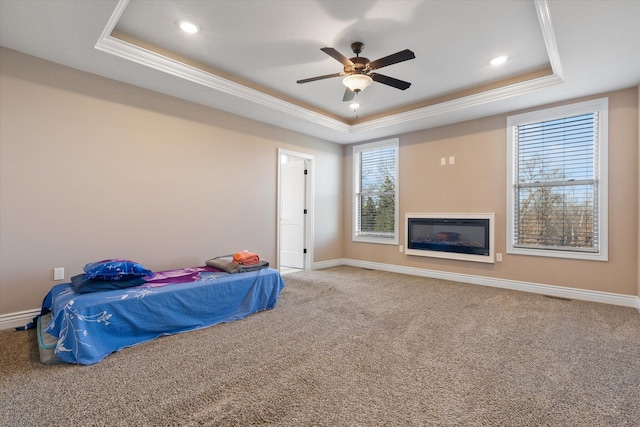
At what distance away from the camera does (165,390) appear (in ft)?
6.07

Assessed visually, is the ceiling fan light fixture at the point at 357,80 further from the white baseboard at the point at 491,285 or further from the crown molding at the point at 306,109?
the white baseboard at the point at 491,285

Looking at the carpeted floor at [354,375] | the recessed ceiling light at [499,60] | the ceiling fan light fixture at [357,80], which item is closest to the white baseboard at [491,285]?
the carpeted floor at [354,375]

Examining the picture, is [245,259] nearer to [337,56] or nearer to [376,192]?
[337,56]

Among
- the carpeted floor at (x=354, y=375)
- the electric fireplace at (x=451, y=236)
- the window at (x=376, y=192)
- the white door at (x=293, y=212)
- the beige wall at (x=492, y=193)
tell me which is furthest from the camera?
the white door at (x=293, y=212)

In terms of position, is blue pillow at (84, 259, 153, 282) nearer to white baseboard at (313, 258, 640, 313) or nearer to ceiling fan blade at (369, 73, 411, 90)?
ceiling fan blade at (369, 73, 411, 90)

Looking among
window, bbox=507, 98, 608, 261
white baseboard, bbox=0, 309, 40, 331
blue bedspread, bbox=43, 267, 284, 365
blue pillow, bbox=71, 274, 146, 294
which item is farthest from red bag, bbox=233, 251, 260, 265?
window, bbox=507, 98, 608, 261

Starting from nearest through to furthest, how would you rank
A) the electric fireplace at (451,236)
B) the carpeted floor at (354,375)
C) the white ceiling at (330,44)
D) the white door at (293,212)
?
the carpeted floor at (354,375) → the white ceiling at (330,44) → the electric fireplace at (451,236) → the white door at (293,212)

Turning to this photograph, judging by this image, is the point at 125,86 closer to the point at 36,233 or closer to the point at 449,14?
the point at 36,233

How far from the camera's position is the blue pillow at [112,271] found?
2542 millimetres

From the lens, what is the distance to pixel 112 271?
2604 millimetres

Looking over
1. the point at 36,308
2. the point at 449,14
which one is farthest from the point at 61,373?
the point at 449,14

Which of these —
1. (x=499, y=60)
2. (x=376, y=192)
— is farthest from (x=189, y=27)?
(x=376, y=192)

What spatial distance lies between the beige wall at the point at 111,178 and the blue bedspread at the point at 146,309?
58 cm

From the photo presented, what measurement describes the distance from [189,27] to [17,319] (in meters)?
3.11
